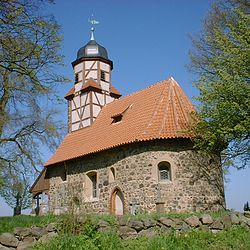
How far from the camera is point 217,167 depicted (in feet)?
57.2

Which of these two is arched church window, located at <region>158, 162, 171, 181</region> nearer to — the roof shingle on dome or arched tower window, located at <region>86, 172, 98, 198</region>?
arched tower window, located at <region>86, 172, 98, 198</region>

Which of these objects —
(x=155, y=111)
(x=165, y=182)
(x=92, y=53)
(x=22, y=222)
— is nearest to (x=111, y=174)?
(x=165, y=182)

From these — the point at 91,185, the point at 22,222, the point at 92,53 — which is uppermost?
the point at 92,53

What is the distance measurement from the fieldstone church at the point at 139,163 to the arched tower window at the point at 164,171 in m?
0.04

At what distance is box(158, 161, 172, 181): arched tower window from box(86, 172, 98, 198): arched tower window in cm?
436

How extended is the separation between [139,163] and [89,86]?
9365mm

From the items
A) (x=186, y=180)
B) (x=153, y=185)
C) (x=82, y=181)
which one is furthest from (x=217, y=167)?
(x=82, y=181)

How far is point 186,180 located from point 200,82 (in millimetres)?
4363

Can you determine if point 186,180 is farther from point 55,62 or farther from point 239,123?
point 55,62

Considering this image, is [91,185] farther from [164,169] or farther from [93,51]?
[93,51]

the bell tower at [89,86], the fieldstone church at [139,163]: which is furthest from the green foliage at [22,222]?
the bell tower at [89,86]

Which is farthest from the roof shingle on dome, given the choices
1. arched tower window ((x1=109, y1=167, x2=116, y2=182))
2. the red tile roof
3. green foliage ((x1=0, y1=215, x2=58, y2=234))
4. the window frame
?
green foliage ((x1=0, y1=215, x2=58, y2=234))

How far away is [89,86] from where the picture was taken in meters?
24.3

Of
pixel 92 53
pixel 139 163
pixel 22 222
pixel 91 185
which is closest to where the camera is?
pixel 22 222
